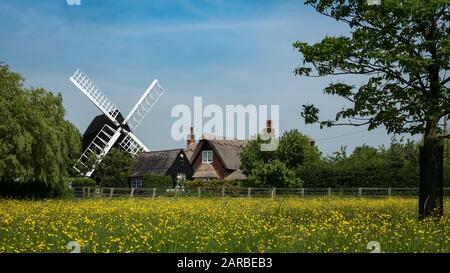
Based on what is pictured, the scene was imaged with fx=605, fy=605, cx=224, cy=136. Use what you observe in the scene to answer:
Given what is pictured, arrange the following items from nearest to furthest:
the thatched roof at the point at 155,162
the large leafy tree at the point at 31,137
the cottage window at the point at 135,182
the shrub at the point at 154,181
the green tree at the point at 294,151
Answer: the large leafy tree at the point at 31,137 → the green tree at the point at 294,151 → the shrub at the point at 154,181 → the thatched roof at the point at 155,162 → the cottage window at the point at 135,182

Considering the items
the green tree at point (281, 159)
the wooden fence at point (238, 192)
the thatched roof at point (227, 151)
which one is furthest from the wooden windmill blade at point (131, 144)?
the wooden fence at point (238, 192)

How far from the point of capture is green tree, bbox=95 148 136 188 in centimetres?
6281

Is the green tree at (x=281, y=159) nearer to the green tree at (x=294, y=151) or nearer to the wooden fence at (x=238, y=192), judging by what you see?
the green tree at (x=294, y=151)

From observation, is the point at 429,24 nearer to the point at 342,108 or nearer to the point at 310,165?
the point at 342,108

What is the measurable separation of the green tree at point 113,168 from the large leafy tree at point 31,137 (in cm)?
2285

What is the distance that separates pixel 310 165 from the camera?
54.1m

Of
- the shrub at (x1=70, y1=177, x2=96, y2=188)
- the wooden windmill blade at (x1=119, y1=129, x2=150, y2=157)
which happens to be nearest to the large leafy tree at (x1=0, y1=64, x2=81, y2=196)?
the shrub at (x1=70, y1=177, x2=96, y2=188)

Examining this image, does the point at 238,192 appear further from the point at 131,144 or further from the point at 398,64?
the point at 398,64

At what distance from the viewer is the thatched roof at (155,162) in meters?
73.4

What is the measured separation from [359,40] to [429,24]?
2010 millimetres

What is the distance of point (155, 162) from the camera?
247ft

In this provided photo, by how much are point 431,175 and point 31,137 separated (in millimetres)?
24481

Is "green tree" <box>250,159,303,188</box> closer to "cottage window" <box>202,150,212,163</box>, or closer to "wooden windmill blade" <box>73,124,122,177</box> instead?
"wooden windmill blade" <box>73,124,122,177</box>

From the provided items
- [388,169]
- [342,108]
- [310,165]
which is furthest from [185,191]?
[342,108]
